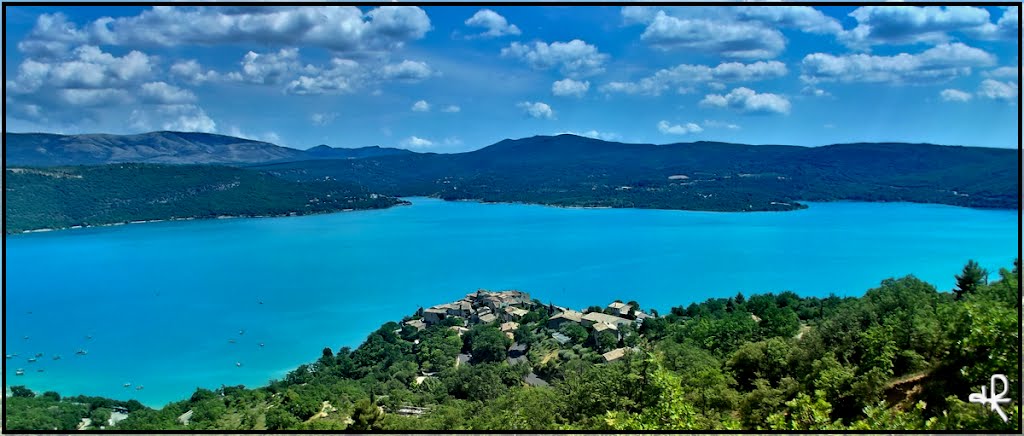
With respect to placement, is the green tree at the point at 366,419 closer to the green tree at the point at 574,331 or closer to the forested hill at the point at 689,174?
the green tree at the point at 574,331

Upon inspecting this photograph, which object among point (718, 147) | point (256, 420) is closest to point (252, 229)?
point (256, 420)

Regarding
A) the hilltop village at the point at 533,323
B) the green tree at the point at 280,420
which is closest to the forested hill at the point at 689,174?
the hilltop village at the point at 533,323

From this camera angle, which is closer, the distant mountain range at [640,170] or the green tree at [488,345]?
the green tree at [488,345]

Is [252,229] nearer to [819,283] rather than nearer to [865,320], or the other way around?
[819,283]

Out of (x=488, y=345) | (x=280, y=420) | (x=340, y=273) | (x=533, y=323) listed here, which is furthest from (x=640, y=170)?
(x=280, y=420)

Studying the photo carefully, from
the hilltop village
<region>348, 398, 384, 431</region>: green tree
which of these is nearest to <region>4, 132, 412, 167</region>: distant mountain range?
the hilltop village

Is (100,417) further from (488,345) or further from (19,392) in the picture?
(488,345)
